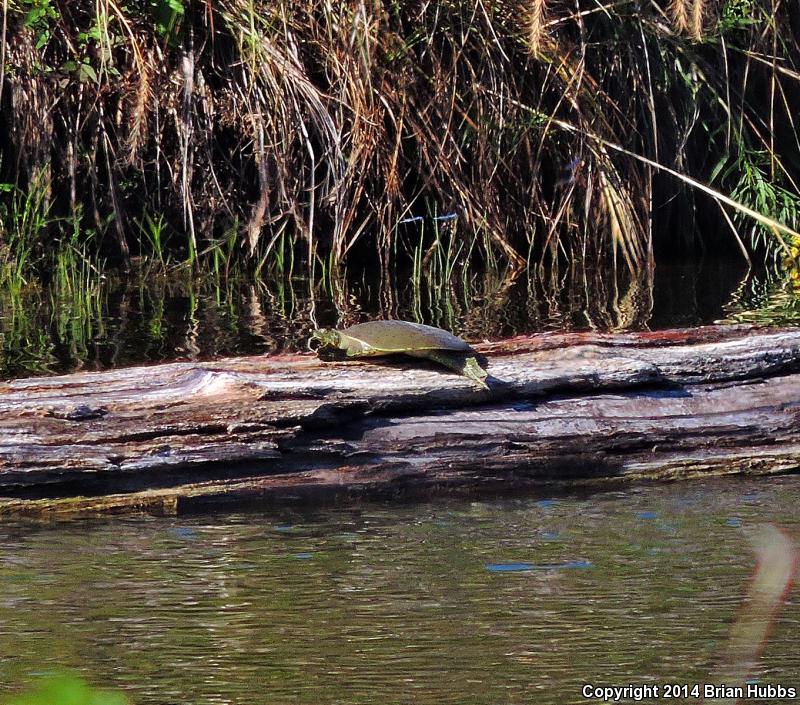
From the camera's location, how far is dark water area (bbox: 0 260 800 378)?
4.98 meters

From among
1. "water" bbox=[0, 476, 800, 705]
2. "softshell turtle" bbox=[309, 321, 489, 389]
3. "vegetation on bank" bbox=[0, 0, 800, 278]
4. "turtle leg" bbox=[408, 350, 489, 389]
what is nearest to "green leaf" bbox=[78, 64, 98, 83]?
"vegetation on bank" bbox=[0, 0, 800, 278]

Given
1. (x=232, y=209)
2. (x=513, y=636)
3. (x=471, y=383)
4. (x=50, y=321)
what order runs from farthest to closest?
1. (x=232, y=209)
2. (x=50, y=321)
3. (x=471, y=383)
4. (x=513, y=636)

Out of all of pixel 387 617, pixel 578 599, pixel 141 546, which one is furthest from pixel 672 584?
pixel 141 546

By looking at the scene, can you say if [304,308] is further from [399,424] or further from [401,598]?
[401,598]

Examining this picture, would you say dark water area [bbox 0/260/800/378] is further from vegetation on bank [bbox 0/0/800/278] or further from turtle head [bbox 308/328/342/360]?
turtle head [bbox 308/328/342/360]

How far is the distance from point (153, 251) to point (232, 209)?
0.52 meters

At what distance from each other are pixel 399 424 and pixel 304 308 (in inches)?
101

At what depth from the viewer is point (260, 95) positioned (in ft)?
21.0

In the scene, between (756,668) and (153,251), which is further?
(153,251)

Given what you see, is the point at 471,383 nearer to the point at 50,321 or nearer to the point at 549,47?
the point at 50,321

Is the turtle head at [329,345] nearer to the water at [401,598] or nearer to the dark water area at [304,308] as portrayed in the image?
the water at [401,598]

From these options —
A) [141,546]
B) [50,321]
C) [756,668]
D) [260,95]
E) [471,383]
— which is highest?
[260,95]

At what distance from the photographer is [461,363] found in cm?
339

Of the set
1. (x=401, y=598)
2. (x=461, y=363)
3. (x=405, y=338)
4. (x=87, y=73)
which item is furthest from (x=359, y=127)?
(x=401, y=598)
